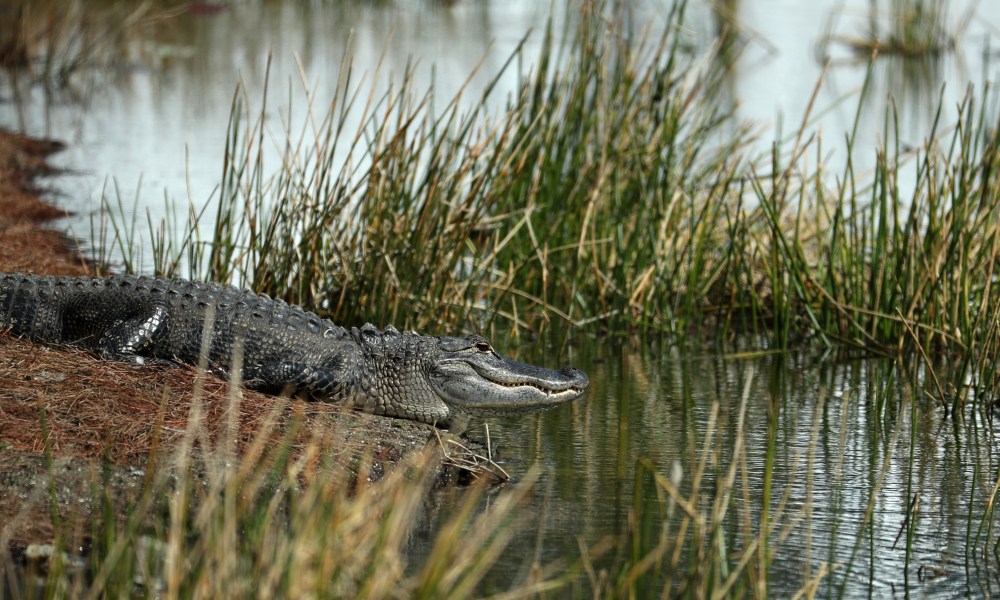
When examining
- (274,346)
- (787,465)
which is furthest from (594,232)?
(787,465)

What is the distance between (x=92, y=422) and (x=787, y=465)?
6.87 ft

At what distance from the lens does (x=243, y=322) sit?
467cm

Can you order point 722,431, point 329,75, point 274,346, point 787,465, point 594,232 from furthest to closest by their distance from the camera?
point 329,75
point 594,232
point 274,346
point 722,431
point 787,465

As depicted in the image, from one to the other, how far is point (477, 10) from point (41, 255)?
13192mm

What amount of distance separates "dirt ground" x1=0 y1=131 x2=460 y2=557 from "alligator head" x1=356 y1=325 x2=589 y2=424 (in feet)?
0.47

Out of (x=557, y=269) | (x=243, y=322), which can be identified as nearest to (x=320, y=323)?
(x=243, y=322)

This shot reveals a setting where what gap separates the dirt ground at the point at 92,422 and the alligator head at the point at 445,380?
0.47ft

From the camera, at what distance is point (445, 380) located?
462 cm

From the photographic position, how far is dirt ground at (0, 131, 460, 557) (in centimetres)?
335

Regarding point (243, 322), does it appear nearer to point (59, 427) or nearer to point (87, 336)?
point (87, 336)

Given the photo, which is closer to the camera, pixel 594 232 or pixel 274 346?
pixel 274 346

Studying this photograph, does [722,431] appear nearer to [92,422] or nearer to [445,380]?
[445,380]

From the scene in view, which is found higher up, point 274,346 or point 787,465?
point 274,346

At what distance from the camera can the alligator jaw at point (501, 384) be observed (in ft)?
14.6
